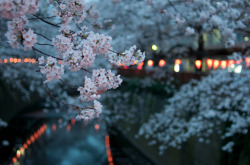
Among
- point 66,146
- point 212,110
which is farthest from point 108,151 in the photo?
point 212,110

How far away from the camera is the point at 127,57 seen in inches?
125

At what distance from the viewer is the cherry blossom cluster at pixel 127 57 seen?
3.19m

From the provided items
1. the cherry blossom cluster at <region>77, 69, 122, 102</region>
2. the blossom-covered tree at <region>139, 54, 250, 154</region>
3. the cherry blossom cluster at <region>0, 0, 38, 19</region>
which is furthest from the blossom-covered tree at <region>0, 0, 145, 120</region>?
the blossom-covered tree at <region>139, 54, 250, 154</region>

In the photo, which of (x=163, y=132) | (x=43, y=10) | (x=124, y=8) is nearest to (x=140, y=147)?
(x=163, y=132)

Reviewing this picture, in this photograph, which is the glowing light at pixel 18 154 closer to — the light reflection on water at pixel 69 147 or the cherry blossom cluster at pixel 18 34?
the light reflection on water at pixel 69 147

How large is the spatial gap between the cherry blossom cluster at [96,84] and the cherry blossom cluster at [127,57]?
0.75 feet

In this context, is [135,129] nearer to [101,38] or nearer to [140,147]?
[140,147]

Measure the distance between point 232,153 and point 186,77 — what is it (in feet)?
13.1

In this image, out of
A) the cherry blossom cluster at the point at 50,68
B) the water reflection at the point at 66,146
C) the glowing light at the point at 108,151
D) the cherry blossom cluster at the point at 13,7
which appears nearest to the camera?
the cherry blossom cluster at the point at 13,7

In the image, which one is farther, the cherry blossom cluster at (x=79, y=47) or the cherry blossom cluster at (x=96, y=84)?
the cherry blossom cluster at (x=96, y=84)

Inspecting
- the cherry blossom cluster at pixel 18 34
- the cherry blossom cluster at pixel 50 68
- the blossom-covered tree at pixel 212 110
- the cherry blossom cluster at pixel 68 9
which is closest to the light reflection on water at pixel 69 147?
the blossom-covered tree at pixel 212 110

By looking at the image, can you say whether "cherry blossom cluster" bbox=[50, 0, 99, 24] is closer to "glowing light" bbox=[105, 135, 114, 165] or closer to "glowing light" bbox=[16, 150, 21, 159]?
"glowing light" bbox=[105, 135, 114, 165]

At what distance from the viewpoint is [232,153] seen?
8.23 metres

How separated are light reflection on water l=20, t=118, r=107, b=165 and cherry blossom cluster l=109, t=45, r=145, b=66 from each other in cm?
1186
